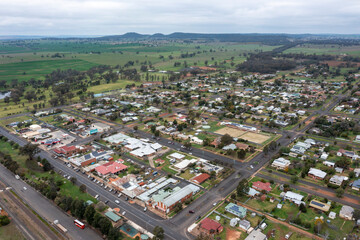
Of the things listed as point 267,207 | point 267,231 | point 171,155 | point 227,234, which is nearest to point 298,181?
point 267,207

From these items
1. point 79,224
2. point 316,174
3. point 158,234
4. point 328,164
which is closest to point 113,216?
point 79,224

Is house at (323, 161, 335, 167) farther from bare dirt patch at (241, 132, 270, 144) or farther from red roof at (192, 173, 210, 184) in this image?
red roof at (192, 173, 210, 184)

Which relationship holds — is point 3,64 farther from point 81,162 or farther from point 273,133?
point 273,133

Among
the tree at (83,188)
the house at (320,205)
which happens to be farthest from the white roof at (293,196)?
the tree at (83,188)

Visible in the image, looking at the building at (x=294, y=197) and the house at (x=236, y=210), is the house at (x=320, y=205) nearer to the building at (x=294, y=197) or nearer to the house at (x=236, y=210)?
the building at (x=294, y=197)

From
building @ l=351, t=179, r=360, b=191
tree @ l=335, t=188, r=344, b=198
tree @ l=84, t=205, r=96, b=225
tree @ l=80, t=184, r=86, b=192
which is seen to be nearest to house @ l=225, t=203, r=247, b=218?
tree @ l=335, t=188, r=344, b=198
